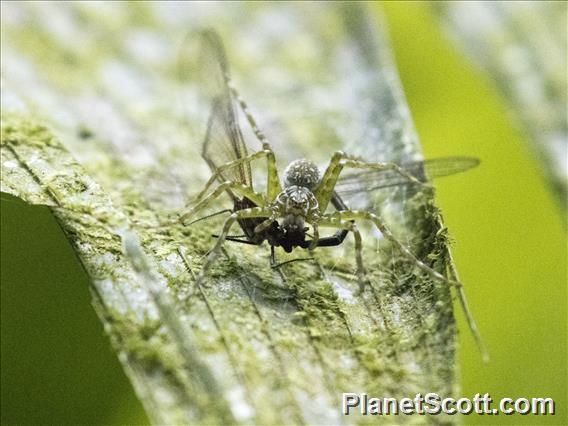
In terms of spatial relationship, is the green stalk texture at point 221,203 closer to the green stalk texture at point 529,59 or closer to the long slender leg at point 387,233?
the long slender leg at point 387,233

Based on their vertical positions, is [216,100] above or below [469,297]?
above

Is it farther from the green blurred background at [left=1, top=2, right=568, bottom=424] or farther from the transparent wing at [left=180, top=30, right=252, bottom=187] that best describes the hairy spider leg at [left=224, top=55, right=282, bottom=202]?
the green blurred background at [left=1, top=2, right=568, bottom=424]

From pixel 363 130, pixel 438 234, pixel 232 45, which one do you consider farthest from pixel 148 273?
pixel 232 45

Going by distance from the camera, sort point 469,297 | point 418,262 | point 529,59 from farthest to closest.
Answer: point 529,59 < point 469,297 < point 418,262

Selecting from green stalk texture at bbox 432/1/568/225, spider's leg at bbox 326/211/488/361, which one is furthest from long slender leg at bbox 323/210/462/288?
green stalk texture at bbox 432/1/568/225

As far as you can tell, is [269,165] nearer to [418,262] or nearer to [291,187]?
[291,187]

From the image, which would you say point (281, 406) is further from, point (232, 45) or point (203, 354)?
point (232, 45)

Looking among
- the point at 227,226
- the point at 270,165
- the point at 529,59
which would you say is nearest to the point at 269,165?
the point at 270,165
